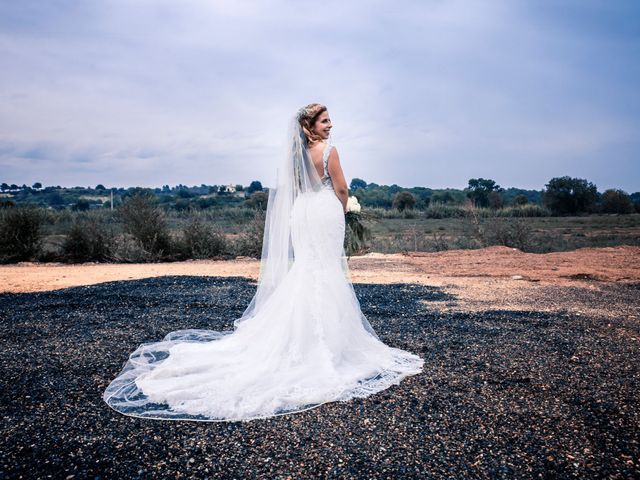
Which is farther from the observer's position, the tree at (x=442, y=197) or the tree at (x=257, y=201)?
the tree at (x=442, y=197)

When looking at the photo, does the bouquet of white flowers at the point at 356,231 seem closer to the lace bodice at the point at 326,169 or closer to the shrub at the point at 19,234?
the lace bodice at the point at 326,169

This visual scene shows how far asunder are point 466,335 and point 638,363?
5.86ft

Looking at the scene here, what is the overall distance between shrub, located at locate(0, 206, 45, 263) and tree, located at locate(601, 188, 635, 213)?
126 ft

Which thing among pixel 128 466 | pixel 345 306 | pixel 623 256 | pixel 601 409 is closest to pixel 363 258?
pixel 623 256

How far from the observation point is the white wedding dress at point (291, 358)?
150 inches

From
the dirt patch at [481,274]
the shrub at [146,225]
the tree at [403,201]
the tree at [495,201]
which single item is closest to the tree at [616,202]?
the tree at [495,201]

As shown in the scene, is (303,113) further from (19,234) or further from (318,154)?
(19,234)

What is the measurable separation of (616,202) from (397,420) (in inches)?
1600

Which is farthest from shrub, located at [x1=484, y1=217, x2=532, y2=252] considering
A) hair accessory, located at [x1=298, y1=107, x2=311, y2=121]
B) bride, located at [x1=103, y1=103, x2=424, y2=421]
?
hair accessory, located at [x1=298, y1=107, x2=311, y2=121]

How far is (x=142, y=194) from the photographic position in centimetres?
1802

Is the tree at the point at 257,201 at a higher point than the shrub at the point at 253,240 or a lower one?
higher

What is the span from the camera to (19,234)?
52.5ft

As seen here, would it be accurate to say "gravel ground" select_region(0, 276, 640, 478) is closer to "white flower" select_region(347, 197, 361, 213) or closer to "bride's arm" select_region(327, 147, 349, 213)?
"white flower" select_region(347, 197, 361, 213)

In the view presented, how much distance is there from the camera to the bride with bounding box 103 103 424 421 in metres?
4.03
